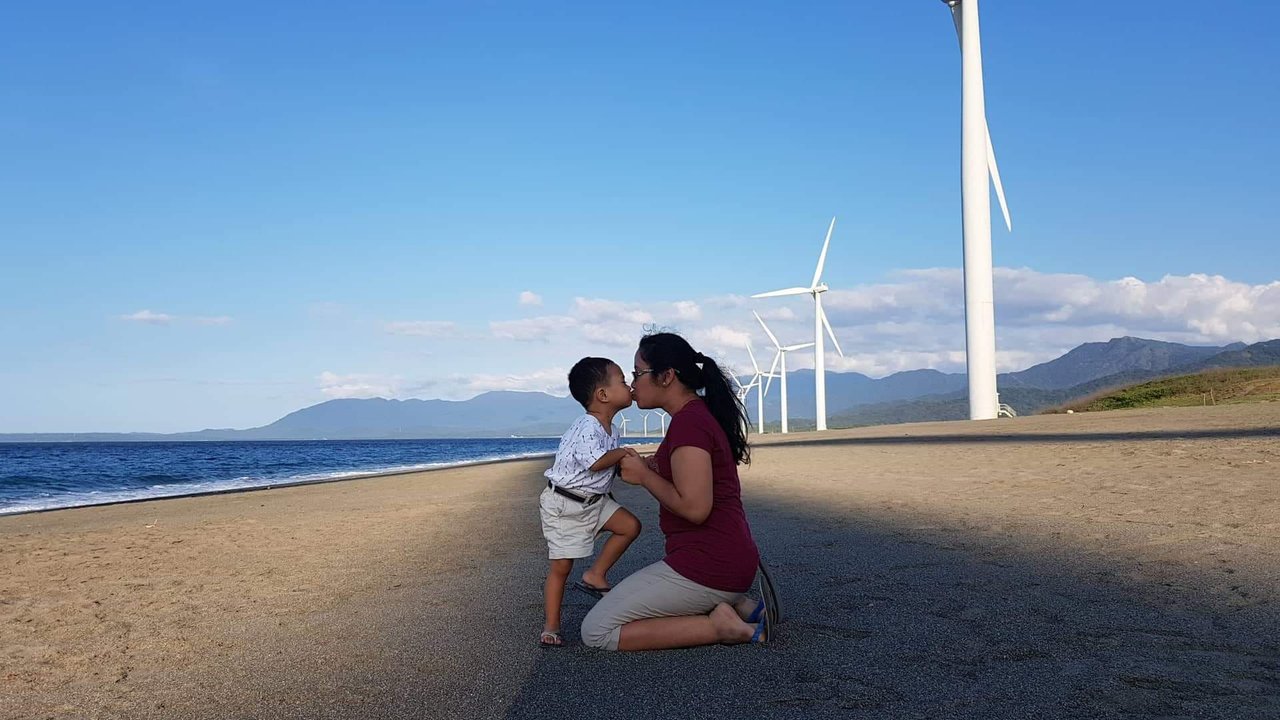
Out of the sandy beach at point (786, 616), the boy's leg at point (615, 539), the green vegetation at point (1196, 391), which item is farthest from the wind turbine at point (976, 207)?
the boy's leg at point (615, 539)

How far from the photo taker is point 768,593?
5.74m

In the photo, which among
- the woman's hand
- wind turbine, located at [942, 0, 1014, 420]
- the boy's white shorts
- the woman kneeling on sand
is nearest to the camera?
the woman's hand

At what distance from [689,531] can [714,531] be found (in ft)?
0.49

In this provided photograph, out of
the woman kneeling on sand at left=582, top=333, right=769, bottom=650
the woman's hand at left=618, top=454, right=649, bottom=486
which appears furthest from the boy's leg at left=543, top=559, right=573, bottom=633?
the woman's hand at left=618, top=454, right=649, bottom=486

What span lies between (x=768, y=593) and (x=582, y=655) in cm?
113

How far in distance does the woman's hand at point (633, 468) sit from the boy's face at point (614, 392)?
45 centimetres

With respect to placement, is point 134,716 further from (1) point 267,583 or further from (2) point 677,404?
(1) point 267,583

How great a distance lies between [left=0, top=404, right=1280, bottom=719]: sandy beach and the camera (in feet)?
15.4

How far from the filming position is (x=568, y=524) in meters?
6.09

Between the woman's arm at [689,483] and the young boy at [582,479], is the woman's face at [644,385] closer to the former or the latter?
the young boy at [582,479]

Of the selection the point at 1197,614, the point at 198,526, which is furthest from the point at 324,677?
the point at 198,526

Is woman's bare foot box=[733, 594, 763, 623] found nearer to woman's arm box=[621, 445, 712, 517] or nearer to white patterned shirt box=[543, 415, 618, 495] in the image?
woman's arm box=[621, 445, 712, 517]

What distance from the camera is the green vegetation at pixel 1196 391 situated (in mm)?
38969

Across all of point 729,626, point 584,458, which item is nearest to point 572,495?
point 584,458
